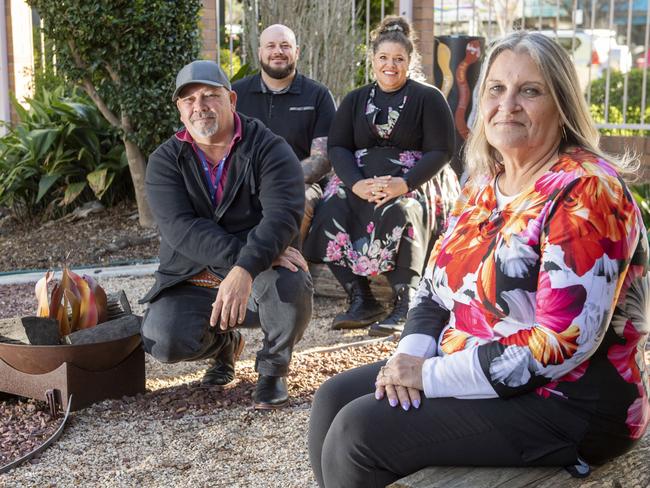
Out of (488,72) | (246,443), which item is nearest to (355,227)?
(246,443)

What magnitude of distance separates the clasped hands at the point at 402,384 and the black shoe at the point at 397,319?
2.64m

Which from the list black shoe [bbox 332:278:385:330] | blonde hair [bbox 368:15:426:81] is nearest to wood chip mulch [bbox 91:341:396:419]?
black shoe [bbox 332:278:385:330]

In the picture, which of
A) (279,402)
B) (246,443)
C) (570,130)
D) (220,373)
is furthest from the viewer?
(220,373)

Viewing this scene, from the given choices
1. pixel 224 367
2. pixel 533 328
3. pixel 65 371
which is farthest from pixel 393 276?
pixel 533 328

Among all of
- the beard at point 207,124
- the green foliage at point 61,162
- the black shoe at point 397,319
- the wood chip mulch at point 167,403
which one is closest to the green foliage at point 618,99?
the green foliage at point 61,162

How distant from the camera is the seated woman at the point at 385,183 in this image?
5.12 m

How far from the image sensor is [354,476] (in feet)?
6.86

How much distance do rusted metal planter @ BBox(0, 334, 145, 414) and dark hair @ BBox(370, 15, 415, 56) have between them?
96.1 inches

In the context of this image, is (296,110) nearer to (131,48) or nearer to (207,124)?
(131,48)

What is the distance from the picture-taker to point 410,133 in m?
5.25

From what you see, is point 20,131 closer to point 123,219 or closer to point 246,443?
point 123,219

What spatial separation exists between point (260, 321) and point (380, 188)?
1601 mm

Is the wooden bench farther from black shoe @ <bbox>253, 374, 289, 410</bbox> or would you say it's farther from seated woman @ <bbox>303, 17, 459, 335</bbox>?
Result: seated woman @ <bbox>303, 17, 459, 335</bbox>

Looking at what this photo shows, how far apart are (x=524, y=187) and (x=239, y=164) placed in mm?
Answer: 1745
